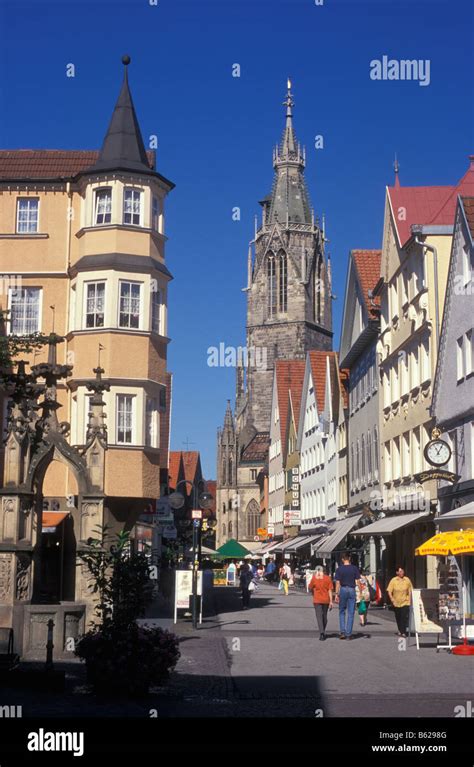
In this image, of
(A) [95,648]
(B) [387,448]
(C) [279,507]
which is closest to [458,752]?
(A) [95,648]

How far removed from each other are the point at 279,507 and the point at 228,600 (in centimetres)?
4322

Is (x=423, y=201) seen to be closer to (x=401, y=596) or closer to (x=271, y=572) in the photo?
(x=401, y=596)

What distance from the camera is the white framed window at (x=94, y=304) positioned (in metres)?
29.4

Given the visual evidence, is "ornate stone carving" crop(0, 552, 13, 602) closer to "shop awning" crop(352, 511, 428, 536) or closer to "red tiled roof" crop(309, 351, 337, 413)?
"shop awning" crop(352, 511, 428, 536)

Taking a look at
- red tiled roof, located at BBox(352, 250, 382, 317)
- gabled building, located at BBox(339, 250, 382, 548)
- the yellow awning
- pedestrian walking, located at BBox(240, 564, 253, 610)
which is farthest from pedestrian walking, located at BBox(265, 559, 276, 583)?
the yellow awning

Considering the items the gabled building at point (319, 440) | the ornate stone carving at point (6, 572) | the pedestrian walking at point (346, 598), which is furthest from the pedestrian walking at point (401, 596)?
the gabled building at point (319, 440)

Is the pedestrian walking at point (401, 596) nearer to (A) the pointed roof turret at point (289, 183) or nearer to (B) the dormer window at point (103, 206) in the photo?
(B) the dormer window at point (103, 206)

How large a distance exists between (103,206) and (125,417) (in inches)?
222

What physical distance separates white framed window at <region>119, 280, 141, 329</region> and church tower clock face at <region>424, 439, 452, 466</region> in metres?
8.02

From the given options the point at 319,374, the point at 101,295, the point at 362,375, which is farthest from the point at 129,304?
the point at 319,374

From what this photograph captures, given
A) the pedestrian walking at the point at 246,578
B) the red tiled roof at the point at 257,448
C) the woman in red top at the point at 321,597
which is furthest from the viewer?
the red tiled roof at the point at 257,448

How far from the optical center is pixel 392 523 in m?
32.5

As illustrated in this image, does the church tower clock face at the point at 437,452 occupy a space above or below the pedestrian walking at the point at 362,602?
above

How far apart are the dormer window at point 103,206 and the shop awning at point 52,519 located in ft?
25.1
